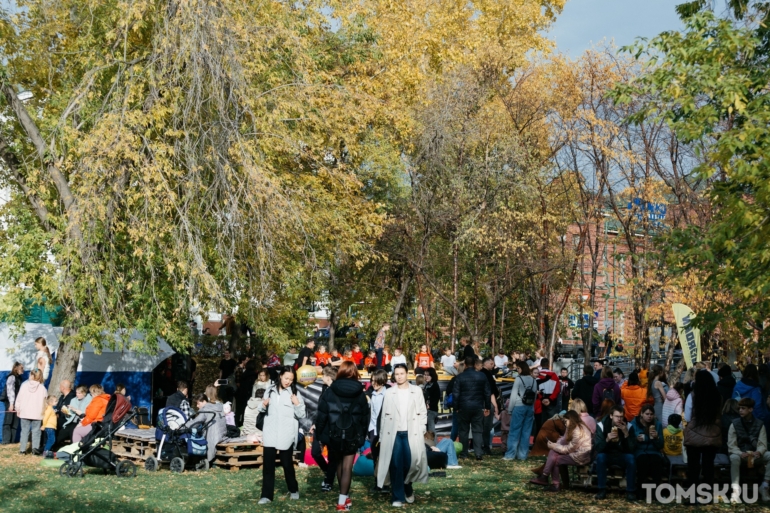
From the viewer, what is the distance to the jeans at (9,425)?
17344 mm

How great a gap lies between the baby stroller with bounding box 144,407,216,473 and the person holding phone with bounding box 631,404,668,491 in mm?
6504

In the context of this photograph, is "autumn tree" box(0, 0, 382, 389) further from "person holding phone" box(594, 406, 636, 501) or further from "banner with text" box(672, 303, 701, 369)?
"banner with text" box(672, 303, 701, 369)

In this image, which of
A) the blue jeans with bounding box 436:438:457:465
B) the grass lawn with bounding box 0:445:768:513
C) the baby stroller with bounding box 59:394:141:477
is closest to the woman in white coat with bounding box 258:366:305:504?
the grass lawn with bounding box 0:445:768:513

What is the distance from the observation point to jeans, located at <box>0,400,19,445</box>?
1734 centimetres

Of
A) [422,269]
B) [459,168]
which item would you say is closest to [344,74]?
[459,168]

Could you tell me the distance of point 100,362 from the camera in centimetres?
1972

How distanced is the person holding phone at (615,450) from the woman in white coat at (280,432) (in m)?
4.03

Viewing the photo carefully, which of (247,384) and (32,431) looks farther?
(247,384)

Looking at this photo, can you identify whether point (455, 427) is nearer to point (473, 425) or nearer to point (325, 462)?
point (473, 425)

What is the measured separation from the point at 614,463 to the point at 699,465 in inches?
42.6

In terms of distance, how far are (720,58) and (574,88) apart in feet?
65.8

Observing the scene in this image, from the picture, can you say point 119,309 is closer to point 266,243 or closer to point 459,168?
point 266,243

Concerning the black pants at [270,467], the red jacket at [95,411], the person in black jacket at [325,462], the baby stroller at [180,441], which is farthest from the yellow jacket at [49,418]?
the black pants at [270,467]

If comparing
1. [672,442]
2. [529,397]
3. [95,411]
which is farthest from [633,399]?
[95,411]
